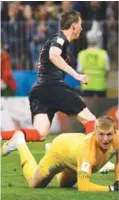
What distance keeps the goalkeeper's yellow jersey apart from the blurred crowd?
10361 mm

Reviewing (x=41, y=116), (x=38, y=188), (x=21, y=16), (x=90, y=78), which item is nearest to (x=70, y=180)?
(x=38, y=188)

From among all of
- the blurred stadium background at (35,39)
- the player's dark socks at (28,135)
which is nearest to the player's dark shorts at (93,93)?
the blurred stadium background at (35,39)

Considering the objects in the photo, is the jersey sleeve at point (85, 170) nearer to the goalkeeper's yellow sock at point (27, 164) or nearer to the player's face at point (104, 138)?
the player's face at point (104, 138)

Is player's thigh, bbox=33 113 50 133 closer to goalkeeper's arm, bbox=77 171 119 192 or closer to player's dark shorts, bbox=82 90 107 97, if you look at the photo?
goalkeeper's arm, bbox=77 171 119 192

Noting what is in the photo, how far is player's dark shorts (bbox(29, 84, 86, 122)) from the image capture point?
13258 mm

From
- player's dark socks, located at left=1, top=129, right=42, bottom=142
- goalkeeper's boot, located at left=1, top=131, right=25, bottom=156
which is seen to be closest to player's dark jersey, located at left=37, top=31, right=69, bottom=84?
player's dark socks, located at left=1, top=129, right=42, bottom=142

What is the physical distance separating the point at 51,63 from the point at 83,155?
126 inches

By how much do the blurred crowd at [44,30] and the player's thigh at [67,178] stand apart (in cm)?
979

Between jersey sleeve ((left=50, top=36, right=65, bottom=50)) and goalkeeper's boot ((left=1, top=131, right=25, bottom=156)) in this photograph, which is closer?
goalkeeper's boot ((left=1, top=131, right=25, bottom=156))

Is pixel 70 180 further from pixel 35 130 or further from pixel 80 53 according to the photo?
pixel 80 53

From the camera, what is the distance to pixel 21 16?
21844mm

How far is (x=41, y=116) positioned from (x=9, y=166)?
2.88 feet

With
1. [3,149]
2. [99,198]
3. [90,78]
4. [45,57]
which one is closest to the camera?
[99,198]

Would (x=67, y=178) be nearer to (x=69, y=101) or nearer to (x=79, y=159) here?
(x=79, y=159)
